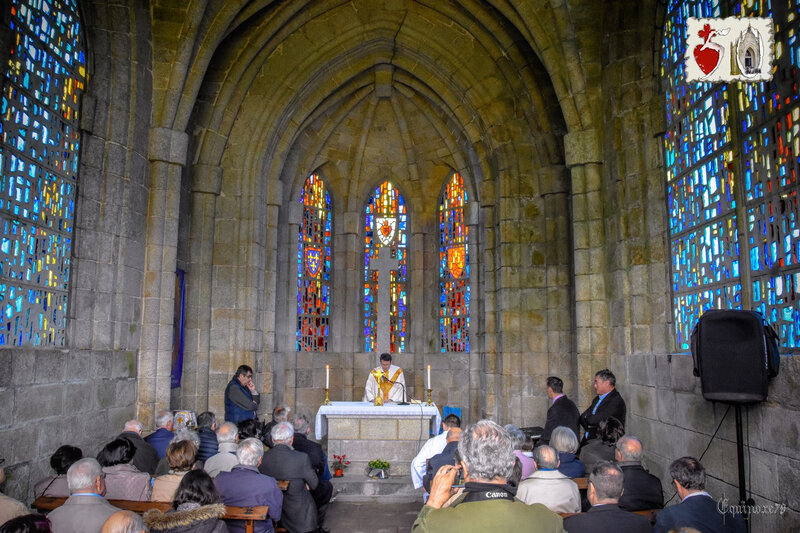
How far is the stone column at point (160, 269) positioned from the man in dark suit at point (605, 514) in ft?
20.2

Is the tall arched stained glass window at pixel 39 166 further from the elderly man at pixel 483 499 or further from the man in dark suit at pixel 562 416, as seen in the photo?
the man in dark suit at pixel 562 416

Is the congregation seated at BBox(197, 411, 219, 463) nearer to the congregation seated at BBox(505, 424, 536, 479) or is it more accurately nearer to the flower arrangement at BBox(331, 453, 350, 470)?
the flower arrangement at BBox(331, 453, 350, 470)

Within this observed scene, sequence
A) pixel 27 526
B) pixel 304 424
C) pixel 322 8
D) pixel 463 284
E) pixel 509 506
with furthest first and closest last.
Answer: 1. pixel 463 284
2. pixel 322 8
3. pixel 304 424
4. pixel 27 526
5. pixel 509 506

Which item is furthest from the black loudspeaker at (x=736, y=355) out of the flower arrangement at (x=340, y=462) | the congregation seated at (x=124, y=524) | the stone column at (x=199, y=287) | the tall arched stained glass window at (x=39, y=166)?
the stone column at (x=199, y=287)

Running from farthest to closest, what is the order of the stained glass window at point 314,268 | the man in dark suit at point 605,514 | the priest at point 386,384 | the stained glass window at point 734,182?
1. the stained glass window at point 314,268
2. the priest at point 386,384
3. the stained glass window at point 734,182
4. the man in dark suit at point 605,514

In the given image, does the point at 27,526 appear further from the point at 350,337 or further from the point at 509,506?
the point at 350,337

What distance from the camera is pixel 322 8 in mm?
10820

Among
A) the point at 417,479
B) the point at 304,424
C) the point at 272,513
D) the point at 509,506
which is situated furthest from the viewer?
the point at 304,424

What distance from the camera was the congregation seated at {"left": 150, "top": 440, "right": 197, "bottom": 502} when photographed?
14.4 feet

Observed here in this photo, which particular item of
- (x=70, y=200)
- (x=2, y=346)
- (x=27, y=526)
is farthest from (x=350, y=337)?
(x=27, y=526)

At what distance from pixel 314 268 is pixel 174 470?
354 inches

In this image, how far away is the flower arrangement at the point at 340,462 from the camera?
27.4ft

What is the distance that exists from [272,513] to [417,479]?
1.93 m

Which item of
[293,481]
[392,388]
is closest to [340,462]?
[392,388]
